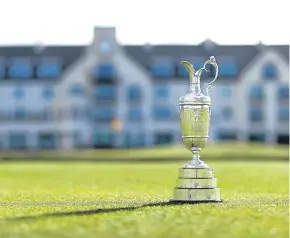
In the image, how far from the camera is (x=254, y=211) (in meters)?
14.7

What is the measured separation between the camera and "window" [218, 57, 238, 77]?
295 feet

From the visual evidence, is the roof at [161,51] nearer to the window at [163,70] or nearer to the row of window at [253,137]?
the window at [163,70]

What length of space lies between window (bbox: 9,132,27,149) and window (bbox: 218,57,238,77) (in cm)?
2095

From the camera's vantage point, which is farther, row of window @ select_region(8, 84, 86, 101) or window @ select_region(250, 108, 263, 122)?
window @ select_region(250, 108, 263, 122)

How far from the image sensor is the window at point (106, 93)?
8994 centimetres

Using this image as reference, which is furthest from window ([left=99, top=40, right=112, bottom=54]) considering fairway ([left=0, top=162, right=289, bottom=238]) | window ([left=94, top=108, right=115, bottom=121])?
fairway ([left=0, top=162, right=289, bottom=238])

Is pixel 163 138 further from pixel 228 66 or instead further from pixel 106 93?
pixel 228 66

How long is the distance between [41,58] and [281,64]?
2387 centimetres

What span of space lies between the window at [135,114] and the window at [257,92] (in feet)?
37.0

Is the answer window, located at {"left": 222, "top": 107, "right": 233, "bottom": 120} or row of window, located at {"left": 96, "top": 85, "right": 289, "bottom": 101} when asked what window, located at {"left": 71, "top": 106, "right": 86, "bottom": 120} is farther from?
window, located at {"left": 222, "top": 107, "right": 233, "bottom": 120}

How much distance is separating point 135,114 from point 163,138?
12.5 ft

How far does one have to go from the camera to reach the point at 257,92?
293ft

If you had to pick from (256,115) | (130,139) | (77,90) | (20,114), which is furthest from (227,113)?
(20,114)

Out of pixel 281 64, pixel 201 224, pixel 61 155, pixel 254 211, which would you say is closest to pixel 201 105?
pixel 254 211
